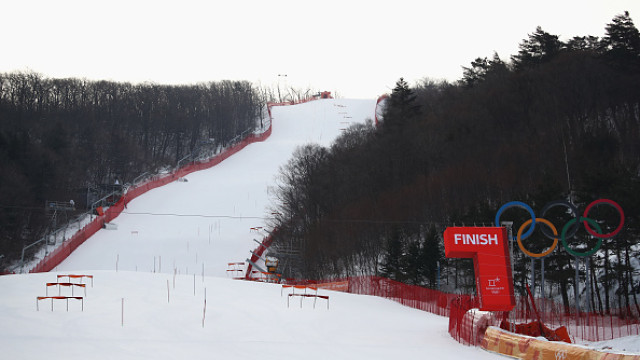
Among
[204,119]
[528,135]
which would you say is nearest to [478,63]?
[528,135]

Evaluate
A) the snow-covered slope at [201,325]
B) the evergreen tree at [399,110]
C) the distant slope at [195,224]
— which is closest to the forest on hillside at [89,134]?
the distant slope at [195,224]

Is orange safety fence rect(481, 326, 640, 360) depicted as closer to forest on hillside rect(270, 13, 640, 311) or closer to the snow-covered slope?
the snow-covered slope

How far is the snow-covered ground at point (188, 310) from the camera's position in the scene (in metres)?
17.2

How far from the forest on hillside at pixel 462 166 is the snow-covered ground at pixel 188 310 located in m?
5.65

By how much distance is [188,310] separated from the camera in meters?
24.2

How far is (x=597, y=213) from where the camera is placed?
29.6m

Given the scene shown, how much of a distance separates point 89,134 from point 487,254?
216 feet

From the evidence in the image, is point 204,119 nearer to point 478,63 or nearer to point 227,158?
point 227,158

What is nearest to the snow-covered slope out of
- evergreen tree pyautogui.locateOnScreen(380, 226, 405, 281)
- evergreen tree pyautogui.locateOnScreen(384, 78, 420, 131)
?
evergreen tree pyautogui.locateOnScreen(380, 226, 405, 281)

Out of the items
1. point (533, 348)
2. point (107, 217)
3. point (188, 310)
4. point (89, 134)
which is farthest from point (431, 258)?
A: point (89, 134)

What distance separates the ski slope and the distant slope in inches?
4.6

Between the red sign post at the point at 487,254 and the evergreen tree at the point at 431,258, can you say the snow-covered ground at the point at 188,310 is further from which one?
the evergreen tree at the point at 431,258

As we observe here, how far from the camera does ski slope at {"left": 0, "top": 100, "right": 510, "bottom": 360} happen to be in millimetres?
17169

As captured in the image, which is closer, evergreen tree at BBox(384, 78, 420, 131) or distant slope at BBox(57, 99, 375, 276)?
distant slope at BBox(57, 99, 375, 276)
